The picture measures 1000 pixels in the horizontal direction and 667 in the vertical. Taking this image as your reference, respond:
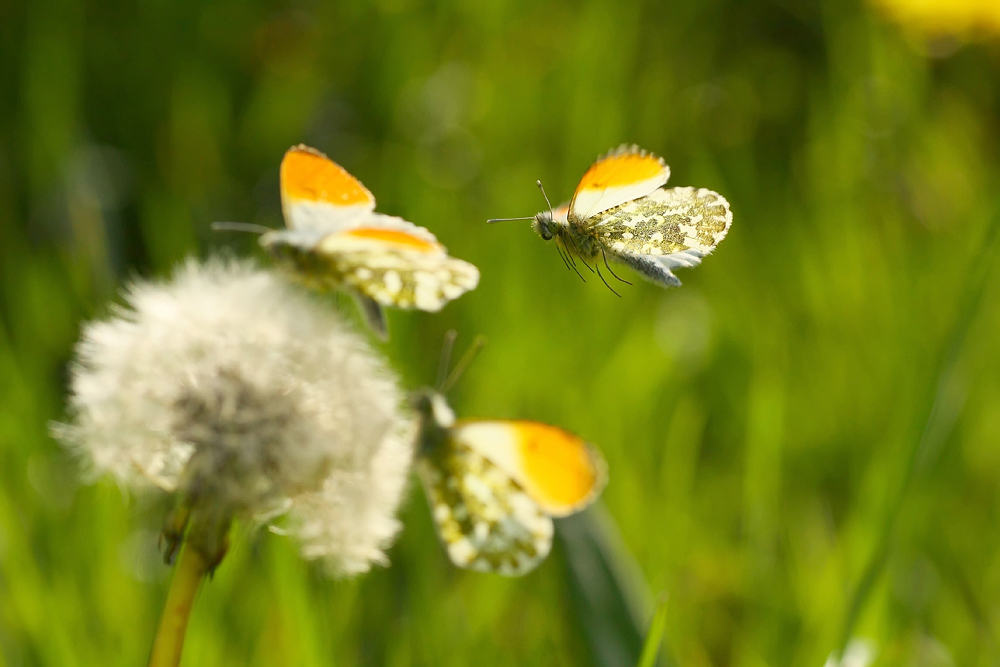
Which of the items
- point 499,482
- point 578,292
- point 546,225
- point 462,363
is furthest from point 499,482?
point 578,292

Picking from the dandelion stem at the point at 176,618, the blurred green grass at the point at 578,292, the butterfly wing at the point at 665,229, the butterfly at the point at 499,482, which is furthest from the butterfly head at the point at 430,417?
the butterfly wing at the point at 665,229

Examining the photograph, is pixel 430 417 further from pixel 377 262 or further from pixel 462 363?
pixel 377 262

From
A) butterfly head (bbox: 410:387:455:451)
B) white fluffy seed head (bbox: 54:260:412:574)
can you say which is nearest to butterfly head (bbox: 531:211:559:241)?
white fluffy seed head (bbox: 54:260:412:574)

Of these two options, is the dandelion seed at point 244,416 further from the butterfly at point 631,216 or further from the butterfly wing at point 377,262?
the butterfly at point 631,216

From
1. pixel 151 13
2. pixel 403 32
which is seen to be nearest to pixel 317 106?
pixel 403 32

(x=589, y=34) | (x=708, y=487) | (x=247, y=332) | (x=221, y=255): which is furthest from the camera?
(x=589, y=34)

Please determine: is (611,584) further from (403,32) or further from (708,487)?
(403,32)
